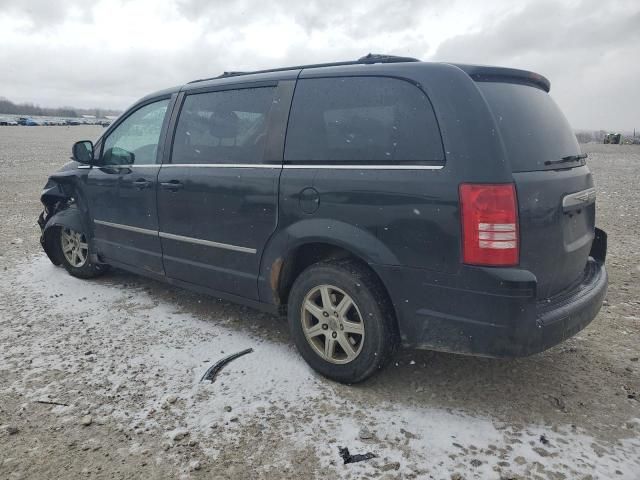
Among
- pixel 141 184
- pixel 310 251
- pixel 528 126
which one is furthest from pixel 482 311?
pixel 141 184

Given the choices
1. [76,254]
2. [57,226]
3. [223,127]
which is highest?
[223,127]

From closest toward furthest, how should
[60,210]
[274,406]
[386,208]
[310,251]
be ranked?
[386,208] → [274,406] → [310,251] → [60,210]

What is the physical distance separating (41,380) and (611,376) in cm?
360

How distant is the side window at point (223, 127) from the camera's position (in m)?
3.43

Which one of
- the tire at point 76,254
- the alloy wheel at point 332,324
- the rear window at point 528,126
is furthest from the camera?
the tire at point 76,254

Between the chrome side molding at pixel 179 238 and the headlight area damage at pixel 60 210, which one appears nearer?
the chrome side molding at pixel 179 238

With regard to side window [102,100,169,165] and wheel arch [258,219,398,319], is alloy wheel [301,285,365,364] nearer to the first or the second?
wheel arch [258,219,398,319]

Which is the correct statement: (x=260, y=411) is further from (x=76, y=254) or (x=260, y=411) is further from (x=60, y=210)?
(x=60, y=210)

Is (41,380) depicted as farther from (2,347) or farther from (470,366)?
(470,366)

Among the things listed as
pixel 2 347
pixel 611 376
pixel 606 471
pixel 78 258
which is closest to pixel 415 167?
pixel 606 471

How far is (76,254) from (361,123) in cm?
372

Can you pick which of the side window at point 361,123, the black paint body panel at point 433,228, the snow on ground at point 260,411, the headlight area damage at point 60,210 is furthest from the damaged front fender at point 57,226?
the side window at point 361,123

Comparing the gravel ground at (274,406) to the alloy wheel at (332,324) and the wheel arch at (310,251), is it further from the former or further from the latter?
the wheel arch at (310,251)

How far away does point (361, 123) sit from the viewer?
2.88m
